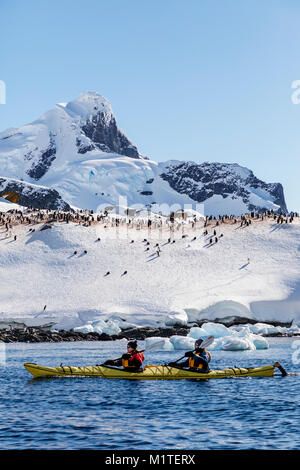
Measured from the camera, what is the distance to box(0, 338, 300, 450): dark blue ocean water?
56.2ft

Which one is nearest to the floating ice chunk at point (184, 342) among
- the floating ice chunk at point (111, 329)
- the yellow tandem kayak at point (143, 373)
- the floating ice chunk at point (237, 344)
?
the floating ice chunk at point (237, 344)

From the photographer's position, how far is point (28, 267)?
274 ft

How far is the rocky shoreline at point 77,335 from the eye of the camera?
199 ft

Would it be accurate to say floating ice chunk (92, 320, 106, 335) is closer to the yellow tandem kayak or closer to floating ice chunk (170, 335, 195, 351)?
floating ice chunk (170, 335, 195, 351)

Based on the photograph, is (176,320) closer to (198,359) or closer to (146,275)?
(146,275)

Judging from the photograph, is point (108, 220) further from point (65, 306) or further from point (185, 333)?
point (185, 333)

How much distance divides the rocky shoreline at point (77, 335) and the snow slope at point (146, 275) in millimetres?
2985

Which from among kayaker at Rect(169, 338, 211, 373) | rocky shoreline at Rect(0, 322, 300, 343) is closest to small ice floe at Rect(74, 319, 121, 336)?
rocky shoreline at Rect(0, 322, 300, 343)

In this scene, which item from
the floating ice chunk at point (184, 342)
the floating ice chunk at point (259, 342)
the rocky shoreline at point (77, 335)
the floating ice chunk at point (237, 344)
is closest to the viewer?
the floating ice chunk at point (237, 344)

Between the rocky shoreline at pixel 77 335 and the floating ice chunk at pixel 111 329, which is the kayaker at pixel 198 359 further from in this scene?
the floating ice chunk at pixel 111 329

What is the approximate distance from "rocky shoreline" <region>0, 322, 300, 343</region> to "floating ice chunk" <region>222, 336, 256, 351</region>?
14.7m

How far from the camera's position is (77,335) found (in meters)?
62.3

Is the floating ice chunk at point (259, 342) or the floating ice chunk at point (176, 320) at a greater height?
the floating ice chunk at point (176, 320)
